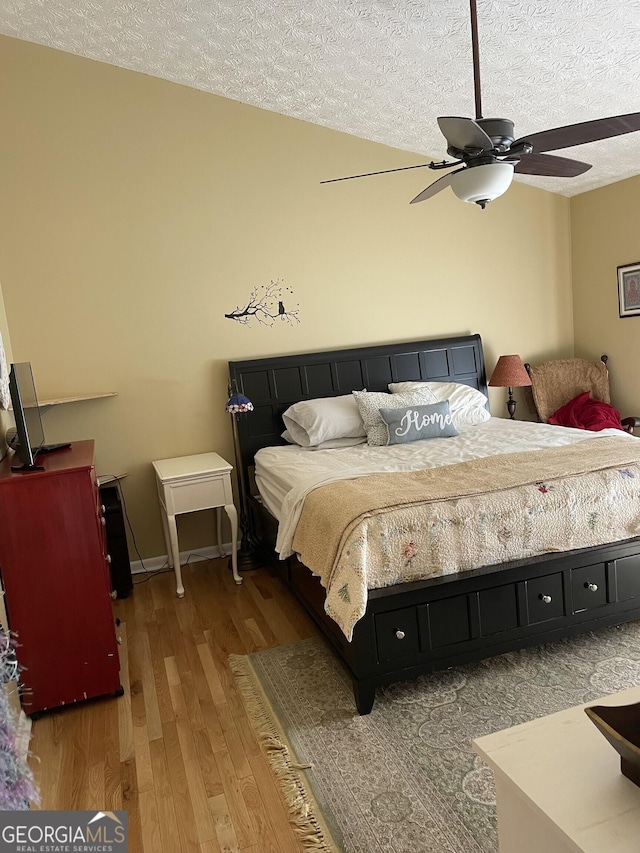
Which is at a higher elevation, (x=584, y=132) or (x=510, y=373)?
(x=584, y=132)

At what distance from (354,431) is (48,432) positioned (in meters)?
1.86

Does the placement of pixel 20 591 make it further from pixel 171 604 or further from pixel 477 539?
pixel 477 539

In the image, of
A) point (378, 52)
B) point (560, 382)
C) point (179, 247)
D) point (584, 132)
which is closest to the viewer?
point (584, 132)

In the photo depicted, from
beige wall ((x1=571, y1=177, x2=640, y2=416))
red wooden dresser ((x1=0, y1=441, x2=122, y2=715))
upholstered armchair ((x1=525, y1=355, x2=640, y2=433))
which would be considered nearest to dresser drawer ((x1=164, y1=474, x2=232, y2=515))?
red wooden dresser ((x1=0, y1=441, x2=122, y2=715))

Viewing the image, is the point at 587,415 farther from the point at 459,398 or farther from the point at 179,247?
the point at 179,247

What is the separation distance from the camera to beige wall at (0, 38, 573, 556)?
3.70m

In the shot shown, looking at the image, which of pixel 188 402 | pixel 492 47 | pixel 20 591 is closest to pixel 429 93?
pixel 492 47

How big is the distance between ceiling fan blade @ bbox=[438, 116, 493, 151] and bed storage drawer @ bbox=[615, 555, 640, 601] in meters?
1.78

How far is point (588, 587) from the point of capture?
104 inches

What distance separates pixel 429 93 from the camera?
354 centimetres

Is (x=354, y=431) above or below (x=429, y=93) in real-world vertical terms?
below

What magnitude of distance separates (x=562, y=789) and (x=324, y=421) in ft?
8.96

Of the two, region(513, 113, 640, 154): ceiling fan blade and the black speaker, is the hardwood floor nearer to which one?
the black speaker

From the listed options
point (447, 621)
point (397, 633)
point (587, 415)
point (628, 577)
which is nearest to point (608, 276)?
point (587, 415)
